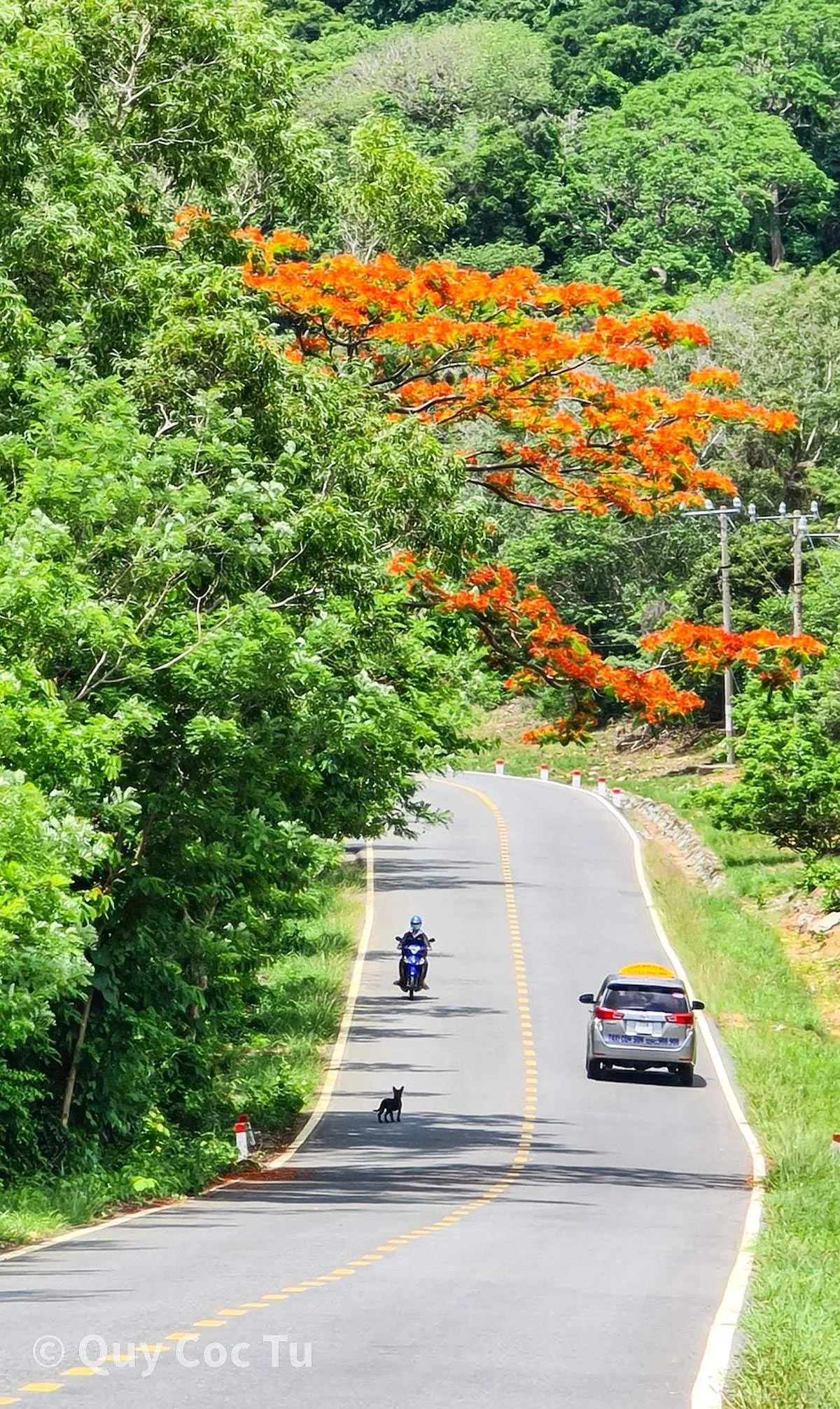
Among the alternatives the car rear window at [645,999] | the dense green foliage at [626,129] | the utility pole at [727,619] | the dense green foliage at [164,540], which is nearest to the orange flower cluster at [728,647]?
the dense green foliage at [164,540]

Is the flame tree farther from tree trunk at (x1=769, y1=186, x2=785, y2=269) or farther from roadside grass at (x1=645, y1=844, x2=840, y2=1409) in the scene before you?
tree trunk at (x1=769, y1=186, x2=785, y2=269)

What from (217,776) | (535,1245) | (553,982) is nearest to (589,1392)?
(535,1245)

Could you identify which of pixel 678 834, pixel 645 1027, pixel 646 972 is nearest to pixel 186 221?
pixel 645 1027

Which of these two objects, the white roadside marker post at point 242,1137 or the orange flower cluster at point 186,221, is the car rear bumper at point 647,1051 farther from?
the orange flower cluster at point 186,221

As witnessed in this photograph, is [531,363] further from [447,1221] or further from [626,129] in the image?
[626,129]

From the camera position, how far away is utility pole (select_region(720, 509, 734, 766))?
57.5 m

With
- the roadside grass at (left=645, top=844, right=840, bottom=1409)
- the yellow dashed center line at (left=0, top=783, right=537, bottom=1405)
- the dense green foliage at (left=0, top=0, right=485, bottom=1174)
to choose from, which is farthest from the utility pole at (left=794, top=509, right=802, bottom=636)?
the dense green foliage at (left=0, top=0, right=485, bottom=1174)

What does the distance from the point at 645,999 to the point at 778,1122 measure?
A: 4.06 metres

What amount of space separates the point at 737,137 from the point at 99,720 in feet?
315

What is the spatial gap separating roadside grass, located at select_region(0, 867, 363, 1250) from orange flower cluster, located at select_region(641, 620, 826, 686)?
7095 millimetres

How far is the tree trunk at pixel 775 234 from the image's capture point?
10769 centimetres

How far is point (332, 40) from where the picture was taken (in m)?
132

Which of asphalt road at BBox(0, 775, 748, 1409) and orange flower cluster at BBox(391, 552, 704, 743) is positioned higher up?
orange flower cluster at BBox(391, 552, 704, 743)

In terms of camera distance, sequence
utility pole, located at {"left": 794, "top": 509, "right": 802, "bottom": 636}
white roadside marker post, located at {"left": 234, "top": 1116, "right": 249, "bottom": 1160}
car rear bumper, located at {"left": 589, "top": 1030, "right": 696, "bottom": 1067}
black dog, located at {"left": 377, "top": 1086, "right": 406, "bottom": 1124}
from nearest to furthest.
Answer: white roadside marker post, located at {"left": 234, "top": 1116, "right": 249, "bottom": 1160} < black dog, located at {"left": 377, "top": 1086, "right": 406, "bottom": 1124} < car rear bumper, located at {"left": 589, "top": 1030, "right": 696, "bottom": 1067} < utility pole, located at {"left": 794, "top": 509, "right": 802, "bottom": 636}
